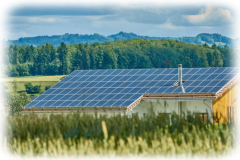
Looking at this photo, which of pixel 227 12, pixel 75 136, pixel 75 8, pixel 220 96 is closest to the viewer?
pixel 75 136

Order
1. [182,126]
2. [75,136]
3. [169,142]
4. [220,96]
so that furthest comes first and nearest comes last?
[220,96] < [182,126] < [75,136] < [169,142]

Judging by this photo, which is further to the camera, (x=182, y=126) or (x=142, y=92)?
(x=142, y=92)

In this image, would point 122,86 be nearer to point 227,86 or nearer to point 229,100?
point 227,86

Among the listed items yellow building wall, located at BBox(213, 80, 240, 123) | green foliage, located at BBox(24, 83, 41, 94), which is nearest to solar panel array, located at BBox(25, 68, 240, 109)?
yellow building wall, located at BBox(213, 80, 240, 123)

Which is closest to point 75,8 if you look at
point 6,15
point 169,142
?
point 6,15

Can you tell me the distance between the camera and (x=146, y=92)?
34.1m

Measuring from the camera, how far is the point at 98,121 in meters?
15.5

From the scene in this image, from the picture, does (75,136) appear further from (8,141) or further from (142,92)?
(142,92)

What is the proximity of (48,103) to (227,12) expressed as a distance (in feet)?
53.1

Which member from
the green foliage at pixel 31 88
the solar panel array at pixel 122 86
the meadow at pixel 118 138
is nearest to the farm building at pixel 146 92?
the solar panel array at pixel 122 86

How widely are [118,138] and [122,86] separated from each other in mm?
22328

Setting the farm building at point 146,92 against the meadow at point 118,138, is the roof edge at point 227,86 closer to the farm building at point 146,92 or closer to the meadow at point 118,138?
the farm building at point 146,92

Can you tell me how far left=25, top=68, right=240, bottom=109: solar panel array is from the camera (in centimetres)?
3322

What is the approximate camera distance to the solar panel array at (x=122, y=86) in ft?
109
